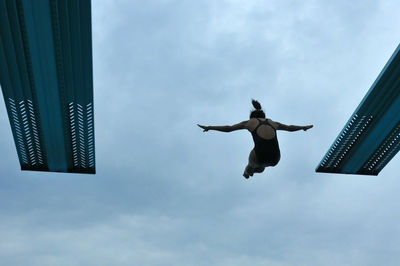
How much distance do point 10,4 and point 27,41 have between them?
1.30 m

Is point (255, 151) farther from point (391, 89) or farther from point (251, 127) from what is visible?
point (391, 89)

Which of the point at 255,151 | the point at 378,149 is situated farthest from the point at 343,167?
the point at 255,151

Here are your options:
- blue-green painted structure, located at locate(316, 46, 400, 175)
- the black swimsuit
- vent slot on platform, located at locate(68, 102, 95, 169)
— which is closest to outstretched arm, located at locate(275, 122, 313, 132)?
the black swimsuit

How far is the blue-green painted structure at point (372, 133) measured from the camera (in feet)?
45.8

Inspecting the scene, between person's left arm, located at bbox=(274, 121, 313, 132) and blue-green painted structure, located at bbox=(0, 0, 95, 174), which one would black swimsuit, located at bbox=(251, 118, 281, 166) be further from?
blue-green painted structure, located at bbox=(0, 0, 95, 174)

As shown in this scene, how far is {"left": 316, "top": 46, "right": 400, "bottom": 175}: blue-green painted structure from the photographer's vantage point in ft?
A: 45.8

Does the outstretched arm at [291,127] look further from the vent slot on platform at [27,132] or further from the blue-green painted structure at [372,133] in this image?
the vent slot on platform at [27,132]

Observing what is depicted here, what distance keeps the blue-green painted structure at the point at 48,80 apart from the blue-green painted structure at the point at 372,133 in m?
9.74

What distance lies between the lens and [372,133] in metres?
16.6

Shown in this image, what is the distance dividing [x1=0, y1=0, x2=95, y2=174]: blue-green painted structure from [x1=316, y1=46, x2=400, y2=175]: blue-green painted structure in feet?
32.0

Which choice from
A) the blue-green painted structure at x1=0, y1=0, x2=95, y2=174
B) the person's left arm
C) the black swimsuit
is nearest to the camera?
the black swimsuit

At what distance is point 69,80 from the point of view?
546 inches

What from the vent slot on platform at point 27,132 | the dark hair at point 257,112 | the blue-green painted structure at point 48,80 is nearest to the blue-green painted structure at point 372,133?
the dark hair at point 257,112

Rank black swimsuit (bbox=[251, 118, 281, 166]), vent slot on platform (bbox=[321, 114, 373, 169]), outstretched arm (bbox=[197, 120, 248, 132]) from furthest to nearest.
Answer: vent slot on platform (bbox=[321, 114, 373, 169])
outstretched arm (bbox=[197, 120, 248, 132])
black swimsuit (bbox=[251, 118, 281, 166])
